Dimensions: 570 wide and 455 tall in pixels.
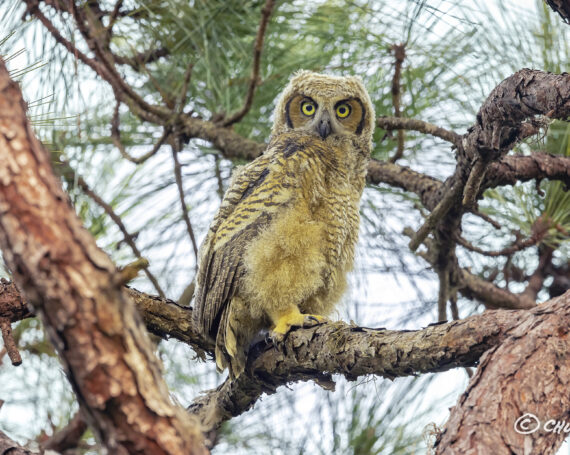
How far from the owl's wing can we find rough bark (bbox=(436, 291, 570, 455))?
1180mm

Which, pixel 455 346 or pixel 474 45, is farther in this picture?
pixel 474 45

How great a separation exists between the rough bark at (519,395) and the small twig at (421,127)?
3.66 feet

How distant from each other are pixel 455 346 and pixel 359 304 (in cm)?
196

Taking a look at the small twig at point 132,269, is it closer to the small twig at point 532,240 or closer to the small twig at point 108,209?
the small twig at point 108,209

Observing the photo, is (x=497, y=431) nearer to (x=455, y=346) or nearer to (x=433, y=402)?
(x=455, y=346)

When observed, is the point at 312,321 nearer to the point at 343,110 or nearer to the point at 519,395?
the point at 519,395

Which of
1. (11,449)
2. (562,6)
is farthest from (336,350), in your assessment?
(562,6)

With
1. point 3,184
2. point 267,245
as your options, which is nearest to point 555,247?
point 267,245

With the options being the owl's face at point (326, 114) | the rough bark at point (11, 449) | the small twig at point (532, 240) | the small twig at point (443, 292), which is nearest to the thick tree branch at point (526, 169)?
the small twig at point (532, 240)

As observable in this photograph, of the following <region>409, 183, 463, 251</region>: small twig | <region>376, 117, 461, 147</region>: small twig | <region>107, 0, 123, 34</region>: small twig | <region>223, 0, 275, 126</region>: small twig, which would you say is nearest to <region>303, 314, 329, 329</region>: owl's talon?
<region>409, 183, 463, 251</region>: small twig

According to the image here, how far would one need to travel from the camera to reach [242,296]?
2383 millimetres

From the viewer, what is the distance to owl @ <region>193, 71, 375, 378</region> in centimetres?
234

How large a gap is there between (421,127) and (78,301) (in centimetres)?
189

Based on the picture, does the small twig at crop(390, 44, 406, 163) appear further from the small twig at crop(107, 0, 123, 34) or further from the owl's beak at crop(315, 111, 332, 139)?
the small twig at crop(107, 0, 123, 34)
